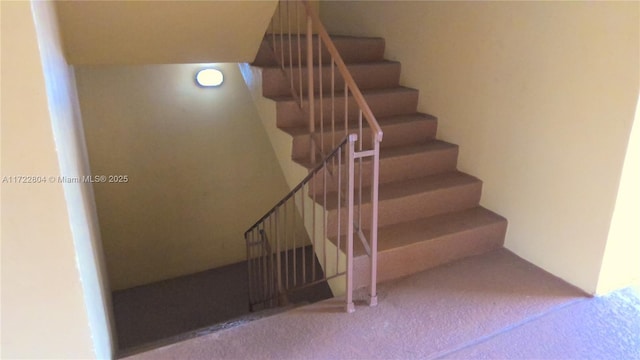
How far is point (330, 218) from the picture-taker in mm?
2654

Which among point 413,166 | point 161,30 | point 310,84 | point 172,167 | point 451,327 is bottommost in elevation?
point 451,327

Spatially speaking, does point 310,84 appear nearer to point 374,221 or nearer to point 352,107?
point 352,107

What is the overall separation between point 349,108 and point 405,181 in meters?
0.69

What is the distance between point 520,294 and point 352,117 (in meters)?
1.60

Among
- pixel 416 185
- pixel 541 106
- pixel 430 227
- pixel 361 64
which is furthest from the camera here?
pixel 361 64

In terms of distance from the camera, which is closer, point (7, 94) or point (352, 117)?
point (7, 94)

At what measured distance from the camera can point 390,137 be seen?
3277mm

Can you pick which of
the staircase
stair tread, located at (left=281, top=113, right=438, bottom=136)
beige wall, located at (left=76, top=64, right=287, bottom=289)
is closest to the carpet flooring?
the staircase

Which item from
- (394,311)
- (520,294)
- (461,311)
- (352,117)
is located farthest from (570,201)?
(352,117)

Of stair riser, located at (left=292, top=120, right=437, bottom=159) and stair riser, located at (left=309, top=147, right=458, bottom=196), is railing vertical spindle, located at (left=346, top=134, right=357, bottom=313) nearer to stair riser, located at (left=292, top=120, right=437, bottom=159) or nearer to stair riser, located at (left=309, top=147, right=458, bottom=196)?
stair riser, located at (left=309, top=147, right=458, bottom=196)

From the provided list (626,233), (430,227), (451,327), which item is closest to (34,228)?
(451,327)

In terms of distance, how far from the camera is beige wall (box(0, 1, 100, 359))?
1.30 meters

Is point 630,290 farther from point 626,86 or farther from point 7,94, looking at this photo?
point 7,94

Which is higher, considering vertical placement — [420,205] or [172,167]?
[420,205]
